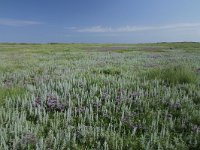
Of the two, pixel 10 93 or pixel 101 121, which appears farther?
pixel 10 93

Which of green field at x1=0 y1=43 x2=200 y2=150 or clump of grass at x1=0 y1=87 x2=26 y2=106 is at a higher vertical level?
clump of grass at x1=0 y1=87 x2=26 y2=106

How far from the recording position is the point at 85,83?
37.3 feet

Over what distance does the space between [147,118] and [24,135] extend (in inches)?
112

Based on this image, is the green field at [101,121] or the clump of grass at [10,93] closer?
the green field at [101,121]

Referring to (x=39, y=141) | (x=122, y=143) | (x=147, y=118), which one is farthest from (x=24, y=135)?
(x=147, y=118)

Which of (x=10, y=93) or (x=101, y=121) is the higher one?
(x=10, y=93)

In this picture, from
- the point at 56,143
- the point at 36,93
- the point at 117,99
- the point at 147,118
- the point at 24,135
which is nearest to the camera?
the point at 56,143

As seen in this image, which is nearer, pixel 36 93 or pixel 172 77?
pixel 36 93

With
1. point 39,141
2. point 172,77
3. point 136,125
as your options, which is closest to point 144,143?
point 136,125

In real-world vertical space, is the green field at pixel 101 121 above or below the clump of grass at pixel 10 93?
below

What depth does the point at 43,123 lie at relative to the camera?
7082 millimetres

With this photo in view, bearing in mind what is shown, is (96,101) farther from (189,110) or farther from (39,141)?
(39,141)

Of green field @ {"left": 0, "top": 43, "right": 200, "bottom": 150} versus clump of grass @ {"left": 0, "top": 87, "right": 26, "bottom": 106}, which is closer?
green field @ {"left": 0, "top": 43, "right": 200, "bottom": 150}

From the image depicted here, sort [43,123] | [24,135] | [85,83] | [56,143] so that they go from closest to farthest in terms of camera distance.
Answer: [56,143] → [24,135] → [43,123] → [85,83]
